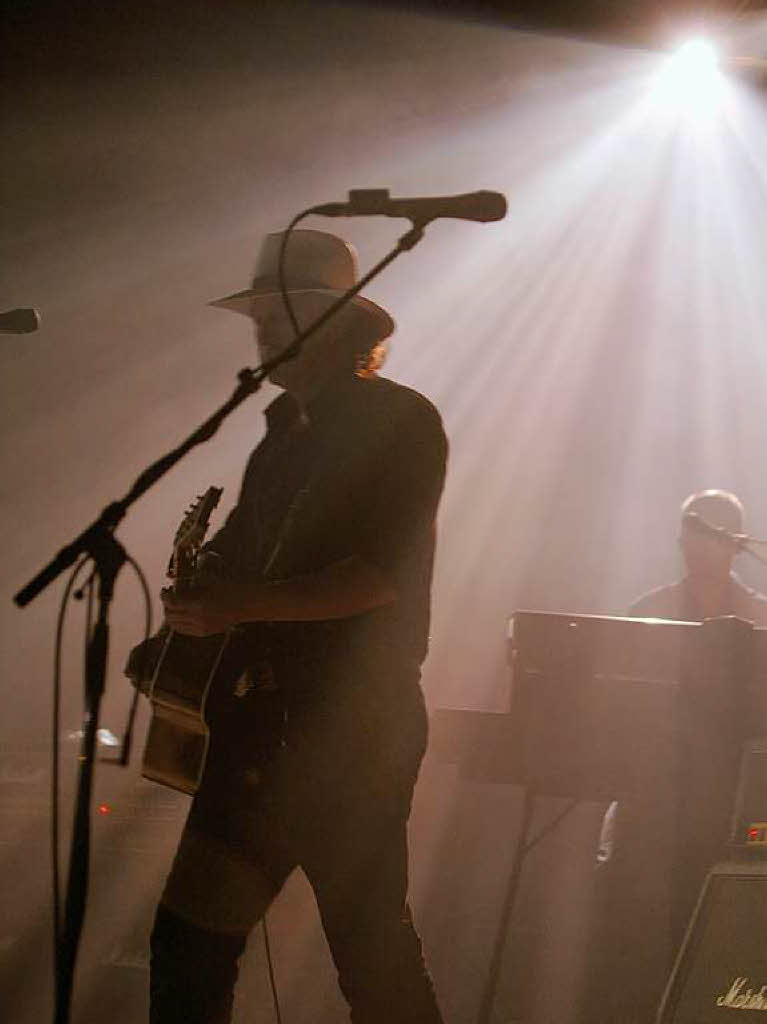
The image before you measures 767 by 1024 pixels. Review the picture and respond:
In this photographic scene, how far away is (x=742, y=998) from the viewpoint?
3.03 m

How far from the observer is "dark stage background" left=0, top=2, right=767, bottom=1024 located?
551cm

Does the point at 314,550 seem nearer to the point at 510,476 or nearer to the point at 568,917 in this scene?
the point at 568,917

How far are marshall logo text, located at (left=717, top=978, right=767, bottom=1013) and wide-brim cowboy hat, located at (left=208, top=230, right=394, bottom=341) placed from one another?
189 cm

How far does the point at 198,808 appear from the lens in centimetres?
215

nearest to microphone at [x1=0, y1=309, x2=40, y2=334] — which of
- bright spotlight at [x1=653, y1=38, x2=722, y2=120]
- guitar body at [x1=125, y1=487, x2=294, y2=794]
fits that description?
guitar body at [x1=125, y1=487, x2=294, y2=794]

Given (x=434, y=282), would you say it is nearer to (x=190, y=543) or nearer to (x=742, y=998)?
(x=742, y=998)

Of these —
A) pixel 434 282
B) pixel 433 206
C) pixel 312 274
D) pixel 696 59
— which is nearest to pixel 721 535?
pixel 312 274

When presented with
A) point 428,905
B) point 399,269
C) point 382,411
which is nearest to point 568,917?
point 428,905

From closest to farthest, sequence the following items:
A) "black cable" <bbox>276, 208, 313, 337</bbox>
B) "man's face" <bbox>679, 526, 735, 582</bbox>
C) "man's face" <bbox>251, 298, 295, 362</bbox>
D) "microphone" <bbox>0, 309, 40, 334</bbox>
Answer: "black cable" <bbox>276, 208, 313, 337</bbox> < "man's face" <bbox>251, 298, 295, 362</bbox> < "microphone" <bbox>0, 309, 40, 334</bbox> < "man's face" <bbox>679, 526, 735, 582</bbox>

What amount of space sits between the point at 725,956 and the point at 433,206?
210cm

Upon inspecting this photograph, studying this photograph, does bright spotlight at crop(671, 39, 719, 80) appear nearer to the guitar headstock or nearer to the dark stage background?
the dark stage background

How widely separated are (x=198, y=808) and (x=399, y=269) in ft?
16.0

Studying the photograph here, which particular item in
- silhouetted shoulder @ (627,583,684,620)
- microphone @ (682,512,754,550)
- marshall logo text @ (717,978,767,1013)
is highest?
microphone @ (682,512,754,550)

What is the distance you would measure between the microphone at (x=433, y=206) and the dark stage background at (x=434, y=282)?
2.78 m
